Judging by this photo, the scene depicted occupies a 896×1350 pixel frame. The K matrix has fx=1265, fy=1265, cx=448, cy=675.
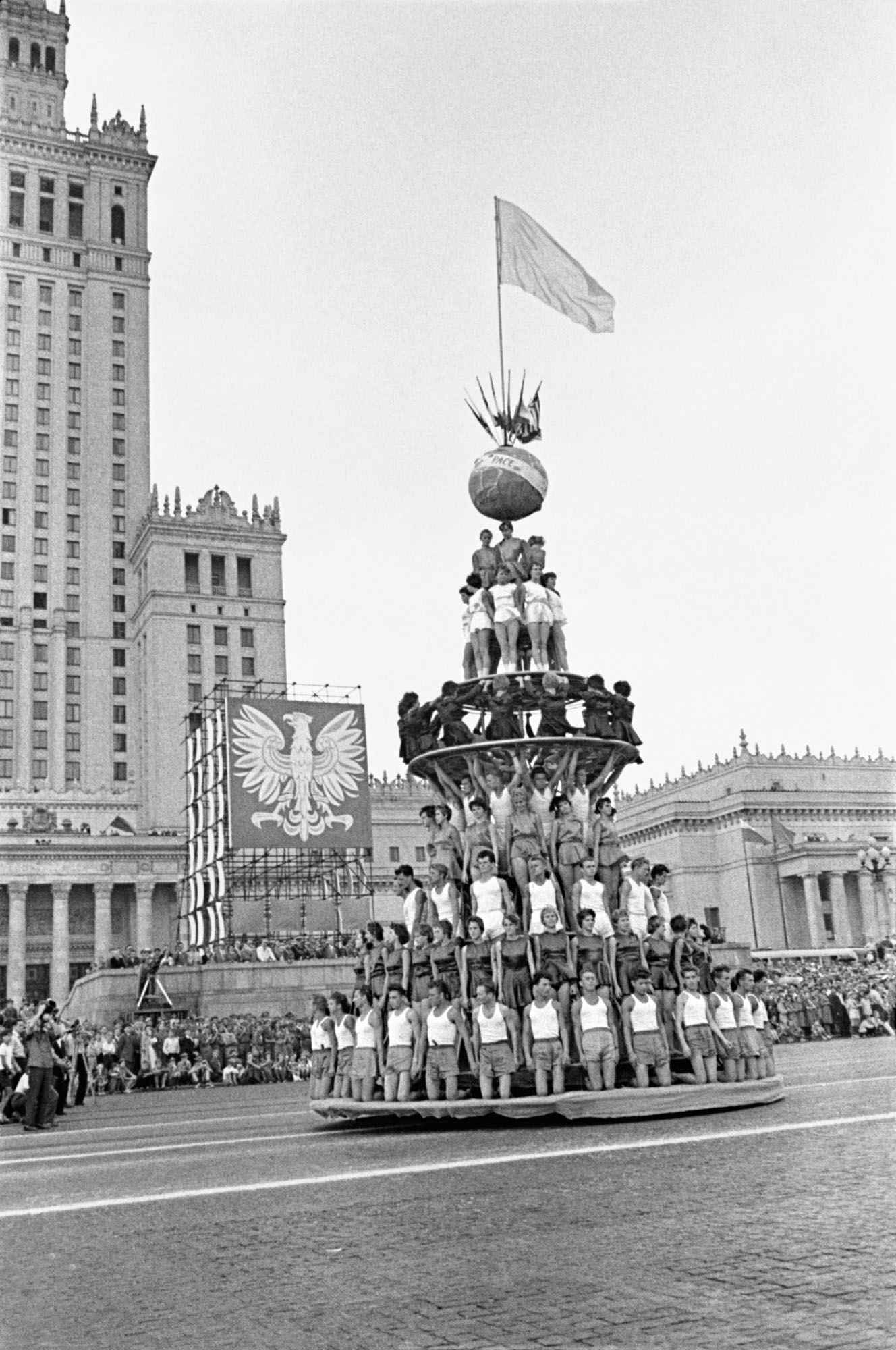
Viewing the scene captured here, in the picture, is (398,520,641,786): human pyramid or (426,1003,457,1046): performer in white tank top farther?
(398,520,641,786): human pyramid

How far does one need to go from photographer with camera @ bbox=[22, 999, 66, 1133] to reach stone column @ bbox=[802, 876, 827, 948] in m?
Result: 71.6

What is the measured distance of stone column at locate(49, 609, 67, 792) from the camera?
3684 inches

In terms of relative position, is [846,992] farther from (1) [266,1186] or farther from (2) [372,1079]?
(1) [266,1186]

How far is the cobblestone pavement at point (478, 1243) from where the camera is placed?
17.3ft

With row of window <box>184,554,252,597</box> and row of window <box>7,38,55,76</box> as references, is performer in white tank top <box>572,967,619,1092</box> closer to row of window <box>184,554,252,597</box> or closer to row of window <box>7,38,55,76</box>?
row of window <box>184,554,252,597</box>

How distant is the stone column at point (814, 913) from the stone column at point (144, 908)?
43.2 metres

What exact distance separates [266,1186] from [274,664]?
291 feet

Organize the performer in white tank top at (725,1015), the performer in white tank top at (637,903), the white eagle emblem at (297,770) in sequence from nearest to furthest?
the performer in white tank top at (725,1015) → the performer in white tank top at (637,903) → the white eagle emblem at (297,770)

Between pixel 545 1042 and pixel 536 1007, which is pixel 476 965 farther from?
pixel 545 1042

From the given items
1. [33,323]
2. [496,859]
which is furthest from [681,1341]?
[33,323]

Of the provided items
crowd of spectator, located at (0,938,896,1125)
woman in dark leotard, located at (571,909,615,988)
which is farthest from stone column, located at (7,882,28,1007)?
woman in dark leotard, located at (571,909,615,988)

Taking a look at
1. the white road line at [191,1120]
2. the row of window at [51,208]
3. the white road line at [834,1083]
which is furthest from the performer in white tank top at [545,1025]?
the row of window at [51,208]

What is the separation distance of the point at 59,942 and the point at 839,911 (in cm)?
5120

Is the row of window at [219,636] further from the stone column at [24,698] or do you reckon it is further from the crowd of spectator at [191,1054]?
the crowd of spectator at [191,1054]
